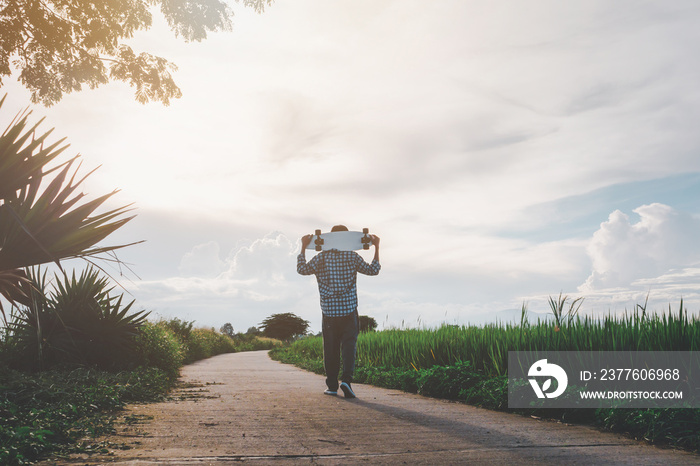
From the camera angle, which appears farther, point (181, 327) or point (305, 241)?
point (181, 327)

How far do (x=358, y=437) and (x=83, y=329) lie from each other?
566 cm

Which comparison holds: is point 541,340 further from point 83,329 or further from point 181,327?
point 181,327

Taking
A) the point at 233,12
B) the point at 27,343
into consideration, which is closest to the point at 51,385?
the point at 27,343

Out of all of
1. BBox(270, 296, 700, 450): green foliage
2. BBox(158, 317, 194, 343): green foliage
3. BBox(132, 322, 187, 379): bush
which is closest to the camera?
BBox(270, 296, 700, 450): green foliage

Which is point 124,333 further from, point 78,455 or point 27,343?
point 78,455

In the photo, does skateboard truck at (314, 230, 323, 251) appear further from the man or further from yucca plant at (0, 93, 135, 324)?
yucca plant at (0, 93, 135, 324)

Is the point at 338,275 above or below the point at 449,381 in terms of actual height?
above

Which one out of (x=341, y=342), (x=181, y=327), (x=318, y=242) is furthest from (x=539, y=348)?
(x=181, y=327)

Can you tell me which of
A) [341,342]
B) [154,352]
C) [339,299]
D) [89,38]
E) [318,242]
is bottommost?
[154,352]

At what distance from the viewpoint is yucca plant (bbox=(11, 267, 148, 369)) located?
24.0 feet

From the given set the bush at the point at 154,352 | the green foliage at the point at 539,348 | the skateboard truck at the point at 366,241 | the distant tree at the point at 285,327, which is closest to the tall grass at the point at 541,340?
the green foliage at the point at 539,348

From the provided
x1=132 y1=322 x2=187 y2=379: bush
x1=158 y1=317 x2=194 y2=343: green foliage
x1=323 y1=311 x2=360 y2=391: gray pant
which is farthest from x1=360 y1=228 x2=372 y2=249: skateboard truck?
x1=158 y1=317 x2=194 y2=343: green foliage

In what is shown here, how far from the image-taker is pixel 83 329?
7848 millimetres

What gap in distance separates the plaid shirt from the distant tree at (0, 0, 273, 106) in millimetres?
6196
